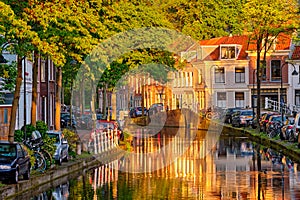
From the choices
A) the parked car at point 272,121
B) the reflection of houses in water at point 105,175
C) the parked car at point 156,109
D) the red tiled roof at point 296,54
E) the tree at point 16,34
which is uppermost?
the red tiled roof at point 296,54

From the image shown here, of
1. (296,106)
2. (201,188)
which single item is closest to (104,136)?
(201,188)

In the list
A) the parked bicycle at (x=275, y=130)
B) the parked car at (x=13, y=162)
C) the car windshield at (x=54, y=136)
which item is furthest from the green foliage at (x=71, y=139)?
the parked bicycle at (x=275, y=130)

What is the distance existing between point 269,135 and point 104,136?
44.9ft

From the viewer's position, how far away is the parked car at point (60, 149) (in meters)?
30.4

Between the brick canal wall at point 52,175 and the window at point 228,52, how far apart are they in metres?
57.9

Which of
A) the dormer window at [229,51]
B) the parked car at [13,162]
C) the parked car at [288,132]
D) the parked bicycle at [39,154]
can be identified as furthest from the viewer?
the dormer window at [229,51]

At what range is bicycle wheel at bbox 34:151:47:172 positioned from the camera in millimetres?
27359

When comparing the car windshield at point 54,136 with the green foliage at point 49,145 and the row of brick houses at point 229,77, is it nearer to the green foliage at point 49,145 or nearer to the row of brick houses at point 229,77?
the green foliage at point 49,145

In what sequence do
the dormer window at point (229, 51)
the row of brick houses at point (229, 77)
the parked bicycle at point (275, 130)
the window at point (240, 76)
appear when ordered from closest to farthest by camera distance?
the parked bicycle at point (275, 130)
the row of brick houses at point (229, 77)
the window at point (240, 76)
the dormer window at point (229, 51)

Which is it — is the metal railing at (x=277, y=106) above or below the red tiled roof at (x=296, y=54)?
below

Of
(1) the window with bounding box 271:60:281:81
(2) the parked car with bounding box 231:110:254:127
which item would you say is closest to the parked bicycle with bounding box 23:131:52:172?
(2) the parked car with bounding box 231:110:254:127

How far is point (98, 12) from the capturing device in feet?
130

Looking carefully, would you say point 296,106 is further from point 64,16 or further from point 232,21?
point 64,16

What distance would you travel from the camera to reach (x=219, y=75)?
9700 centimetres
